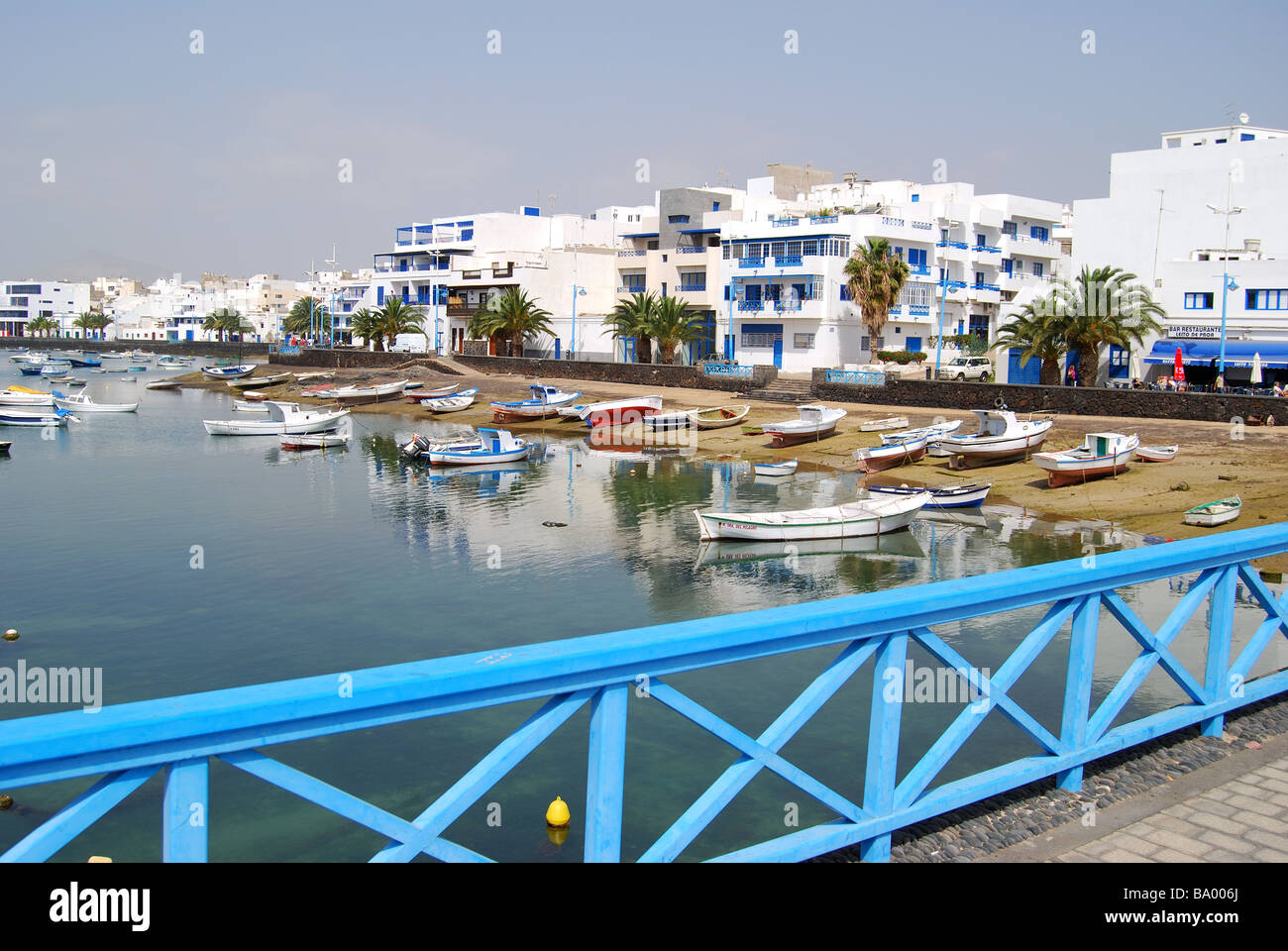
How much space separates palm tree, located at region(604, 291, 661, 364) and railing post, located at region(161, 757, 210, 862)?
65.3 m

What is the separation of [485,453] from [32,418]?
103 feet

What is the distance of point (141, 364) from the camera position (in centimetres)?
13175

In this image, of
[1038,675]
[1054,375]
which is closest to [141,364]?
[1054,375]

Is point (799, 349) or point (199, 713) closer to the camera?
point (199, 713)


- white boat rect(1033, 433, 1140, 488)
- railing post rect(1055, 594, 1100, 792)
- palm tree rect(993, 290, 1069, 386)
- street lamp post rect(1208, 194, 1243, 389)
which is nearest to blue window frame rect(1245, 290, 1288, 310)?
street lamp post rect(1208, 194, 1243, 389)

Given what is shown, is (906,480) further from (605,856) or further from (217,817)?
(605,856)

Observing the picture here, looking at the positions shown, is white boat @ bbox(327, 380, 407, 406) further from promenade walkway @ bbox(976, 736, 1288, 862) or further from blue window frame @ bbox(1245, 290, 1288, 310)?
promenade walkway @ bbox(976, 736, 1288, 862)

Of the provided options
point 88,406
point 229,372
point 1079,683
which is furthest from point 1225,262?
point 229,372

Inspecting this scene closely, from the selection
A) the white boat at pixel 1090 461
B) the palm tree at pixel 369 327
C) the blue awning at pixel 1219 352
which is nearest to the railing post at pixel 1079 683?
the white boat at pixel 1090 461

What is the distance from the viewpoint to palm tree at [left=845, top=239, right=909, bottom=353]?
58531 mm

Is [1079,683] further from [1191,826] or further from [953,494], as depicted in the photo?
[953,494]
